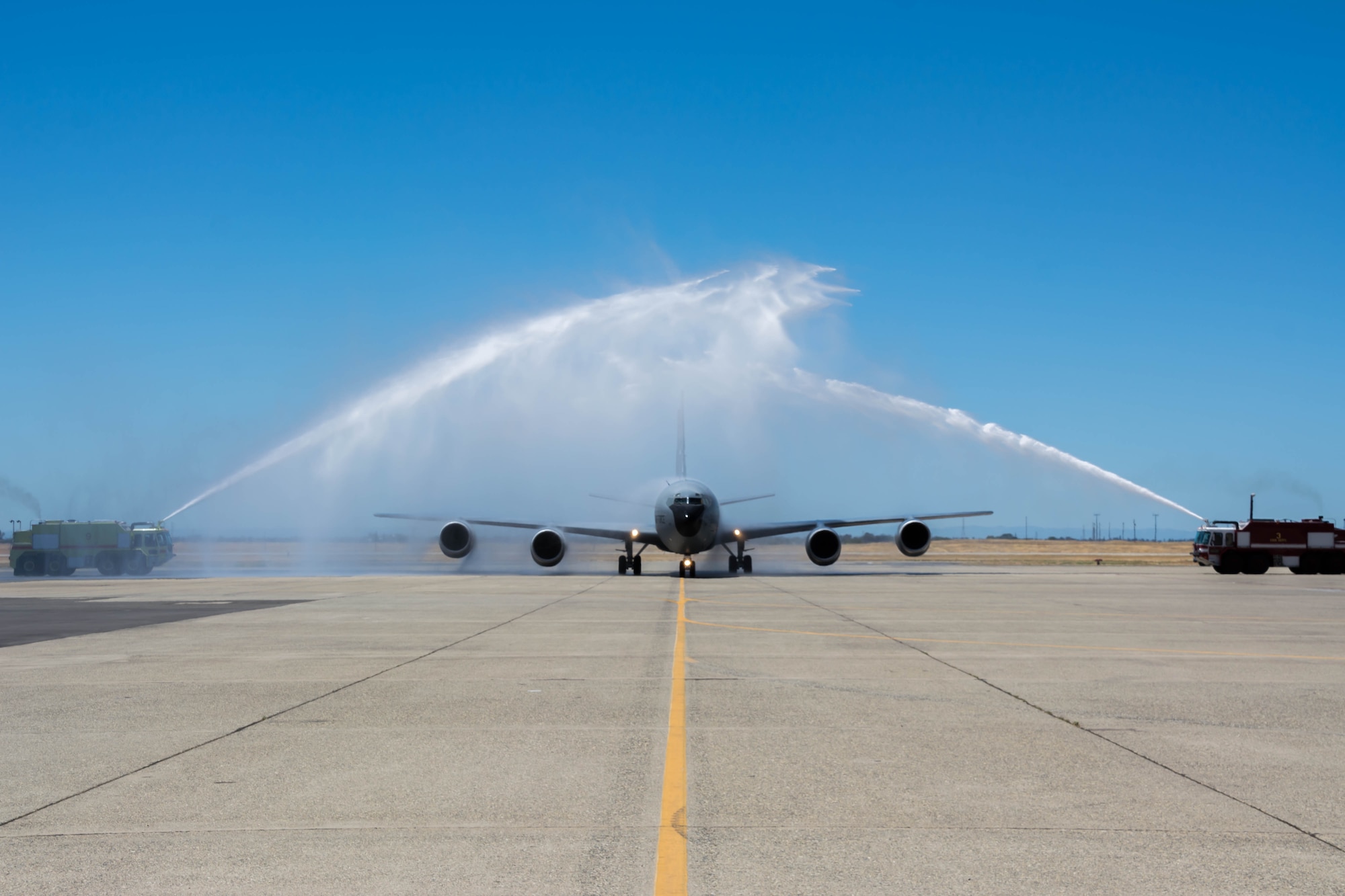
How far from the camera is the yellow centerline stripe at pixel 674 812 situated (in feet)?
16.9

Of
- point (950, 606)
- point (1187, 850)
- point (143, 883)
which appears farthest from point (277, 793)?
point (950, 606)

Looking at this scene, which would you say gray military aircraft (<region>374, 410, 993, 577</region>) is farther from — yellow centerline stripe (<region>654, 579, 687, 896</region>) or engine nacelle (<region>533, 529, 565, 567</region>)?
yellow centerline stripe (<region>654, 579, 687, 896</region>)

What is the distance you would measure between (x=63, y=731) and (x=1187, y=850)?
8.87m

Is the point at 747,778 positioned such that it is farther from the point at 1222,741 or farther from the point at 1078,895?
the point at 1222,741

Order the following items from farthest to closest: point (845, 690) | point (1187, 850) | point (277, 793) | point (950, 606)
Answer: point (950, 606) < point (845, 690) < point (277, 793) < point (1187, 850)

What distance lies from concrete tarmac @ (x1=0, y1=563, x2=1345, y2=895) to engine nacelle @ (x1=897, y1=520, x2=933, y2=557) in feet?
81.8

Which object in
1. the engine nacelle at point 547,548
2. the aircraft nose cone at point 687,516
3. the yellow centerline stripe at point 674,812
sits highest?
the aircraft nose cone at point 687,516

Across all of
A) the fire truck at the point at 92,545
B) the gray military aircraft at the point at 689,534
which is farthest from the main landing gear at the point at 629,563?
the fire truck at the point at 92,545

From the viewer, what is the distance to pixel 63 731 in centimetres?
920

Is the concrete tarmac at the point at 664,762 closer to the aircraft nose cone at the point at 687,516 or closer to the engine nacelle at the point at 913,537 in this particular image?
→ the aircraft nose cone at the point at 687,516

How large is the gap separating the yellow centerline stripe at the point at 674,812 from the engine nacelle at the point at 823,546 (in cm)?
3207

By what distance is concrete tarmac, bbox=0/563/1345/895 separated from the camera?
540cm

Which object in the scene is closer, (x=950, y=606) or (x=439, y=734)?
(x=439, y=734)

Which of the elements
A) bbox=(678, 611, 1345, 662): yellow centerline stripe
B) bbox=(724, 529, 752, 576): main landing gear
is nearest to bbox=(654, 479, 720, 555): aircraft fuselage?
bbox=(724, 529, 752, 576): main landing gear
